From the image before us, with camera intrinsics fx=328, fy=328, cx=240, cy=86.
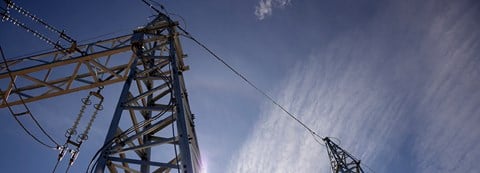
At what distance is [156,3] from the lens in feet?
38.6

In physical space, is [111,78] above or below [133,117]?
above

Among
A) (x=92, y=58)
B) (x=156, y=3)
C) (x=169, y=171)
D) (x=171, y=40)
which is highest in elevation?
(x=156, y=3)

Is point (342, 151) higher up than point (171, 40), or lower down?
higher up

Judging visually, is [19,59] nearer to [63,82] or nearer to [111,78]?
[63,82]

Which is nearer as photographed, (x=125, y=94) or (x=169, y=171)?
(x=169, y=171)

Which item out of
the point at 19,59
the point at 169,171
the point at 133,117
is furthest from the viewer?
the point at 19,59

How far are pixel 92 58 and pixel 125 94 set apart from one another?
5.24 meters

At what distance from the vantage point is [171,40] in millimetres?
9891

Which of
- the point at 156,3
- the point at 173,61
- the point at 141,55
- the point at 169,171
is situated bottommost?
the point at 169,171

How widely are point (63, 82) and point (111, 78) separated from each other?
211 centimetres

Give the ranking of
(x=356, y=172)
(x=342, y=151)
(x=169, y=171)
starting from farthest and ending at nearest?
1. (x=342, y=151)
2. (x=356, y=172)
3. (x=169, y=171)

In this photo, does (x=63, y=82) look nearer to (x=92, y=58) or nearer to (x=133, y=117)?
(x=92, y=58)

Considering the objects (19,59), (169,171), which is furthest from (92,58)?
(169,171)

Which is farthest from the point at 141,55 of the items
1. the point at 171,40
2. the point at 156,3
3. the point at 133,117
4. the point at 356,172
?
the point at 356,172
